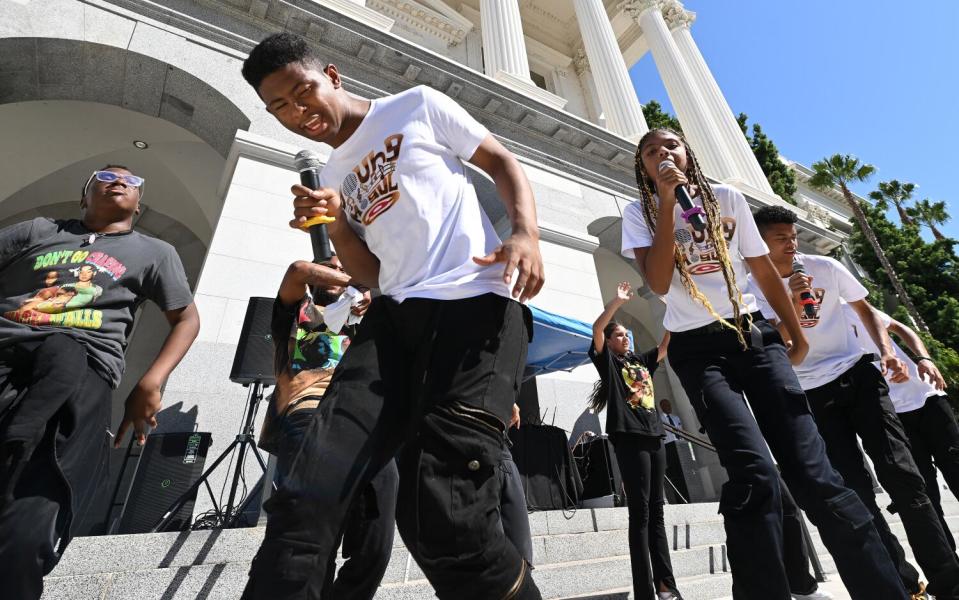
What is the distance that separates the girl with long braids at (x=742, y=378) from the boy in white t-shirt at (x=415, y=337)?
1.08 m

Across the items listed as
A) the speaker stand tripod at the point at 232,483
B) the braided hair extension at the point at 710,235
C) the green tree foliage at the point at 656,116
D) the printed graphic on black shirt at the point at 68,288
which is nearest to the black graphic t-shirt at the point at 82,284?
the printed graphic on black shirt at the point at 68,288

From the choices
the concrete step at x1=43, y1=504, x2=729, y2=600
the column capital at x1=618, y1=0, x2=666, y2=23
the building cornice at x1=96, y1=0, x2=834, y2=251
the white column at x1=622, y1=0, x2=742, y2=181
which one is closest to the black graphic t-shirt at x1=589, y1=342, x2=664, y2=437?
the concrete step at x1=43, y1=504, x2=729, y2=600

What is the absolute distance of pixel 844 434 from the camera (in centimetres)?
331

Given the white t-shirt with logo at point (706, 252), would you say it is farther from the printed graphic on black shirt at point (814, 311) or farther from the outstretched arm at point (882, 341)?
the outstretched arm at point (882, 341)

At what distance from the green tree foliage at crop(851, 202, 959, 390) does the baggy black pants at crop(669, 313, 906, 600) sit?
23.4m

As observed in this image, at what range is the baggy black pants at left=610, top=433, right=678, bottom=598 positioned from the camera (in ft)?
10.5

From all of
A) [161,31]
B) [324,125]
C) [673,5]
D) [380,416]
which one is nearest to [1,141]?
[161,31]

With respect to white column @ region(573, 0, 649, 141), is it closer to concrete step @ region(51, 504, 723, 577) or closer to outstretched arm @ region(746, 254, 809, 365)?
outstretched arm @ region(746, 254, 809, 365)

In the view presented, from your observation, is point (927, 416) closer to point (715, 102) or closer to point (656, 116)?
point (715, 102)

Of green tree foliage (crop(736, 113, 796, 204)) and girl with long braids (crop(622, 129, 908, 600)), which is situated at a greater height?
green tree foliage (crop(736, 113, 796, 204))

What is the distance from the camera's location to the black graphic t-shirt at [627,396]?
3875 mm

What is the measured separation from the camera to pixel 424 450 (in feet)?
3.88

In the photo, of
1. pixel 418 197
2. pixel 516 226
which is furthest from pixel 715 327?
pixel 418 197

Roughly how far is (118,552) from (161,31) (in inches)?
302
